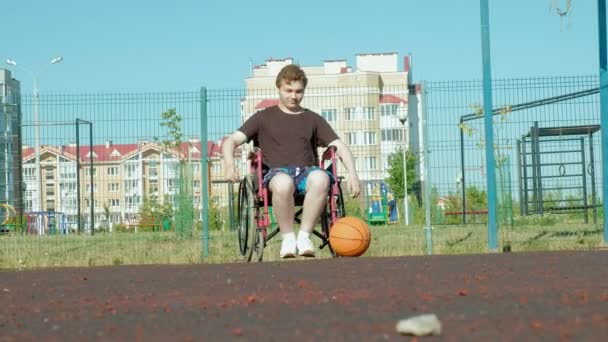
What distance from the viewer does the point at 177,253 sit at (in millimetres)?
12531

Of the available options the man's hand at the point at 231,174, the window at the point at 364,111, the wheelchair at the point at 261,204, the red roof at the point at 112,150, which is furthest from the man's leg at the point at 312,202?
the red roof at the point at 112,150

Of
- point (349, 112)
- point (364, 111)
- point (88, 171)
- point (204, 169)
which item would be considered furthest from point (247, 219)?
point (88, 171)

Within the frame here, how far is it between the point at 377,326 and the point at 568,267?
362 cm

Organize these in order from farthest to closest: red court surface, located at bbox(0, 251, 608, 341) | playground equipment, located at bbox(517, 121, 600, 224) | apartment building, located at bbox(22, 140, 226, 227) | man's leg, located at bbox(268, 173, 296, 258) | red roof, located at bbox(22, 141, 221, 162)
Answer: playground equipment, located at bbox(517, 121, 600, 224)
apartment building, located at bbox(22, 140, 226, 227)
red roof, located at bbox(22, 141, 221, 162)
man's leg, located at bbox(268, 173, 296, 258)
red court surface, located at bbox(0, 251, 608, 341)

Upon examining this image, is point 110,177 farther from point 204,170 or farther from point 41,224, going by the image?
point 204,170

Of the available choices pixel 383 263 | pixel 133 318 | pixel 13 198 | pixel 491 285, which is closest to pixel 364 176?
pixel 13 198

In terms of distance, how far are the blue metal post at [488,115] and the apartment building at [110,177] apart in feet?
11.1

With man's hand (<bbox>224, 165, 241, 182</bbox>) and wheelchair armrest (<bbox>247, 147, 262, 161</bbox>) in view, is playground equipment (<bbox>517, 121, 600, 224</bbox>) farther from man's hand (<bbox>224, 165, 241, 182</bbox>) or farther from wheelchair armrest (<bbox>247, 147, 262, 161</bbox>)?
man's hand (<bbox>224, 165, 241, 182</bbox>)

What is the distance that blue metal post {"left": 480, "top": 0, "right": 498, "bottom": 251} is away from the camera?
11570 mm

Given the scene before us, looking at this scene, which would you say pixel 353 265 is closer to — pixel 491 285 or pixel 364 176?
pixel 491 285

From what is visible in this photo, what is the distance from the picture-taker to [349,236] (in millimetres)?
9297

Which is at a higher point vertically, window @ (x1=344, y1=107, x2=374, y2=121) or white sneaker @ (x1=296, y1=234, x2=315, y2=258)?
A: window @ (x1=344, y1=107, x2=374, y2=121)

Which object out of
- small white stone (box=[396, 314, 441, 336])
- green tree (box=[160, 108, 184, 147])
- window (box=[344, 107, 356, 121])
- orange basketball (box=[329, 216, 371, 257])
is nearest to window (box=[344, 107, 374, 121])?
window (box=[344, 107, 356, 121])

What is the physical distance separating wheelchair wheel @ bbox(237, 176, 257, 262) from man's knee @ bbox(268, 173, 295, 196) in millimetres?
377
